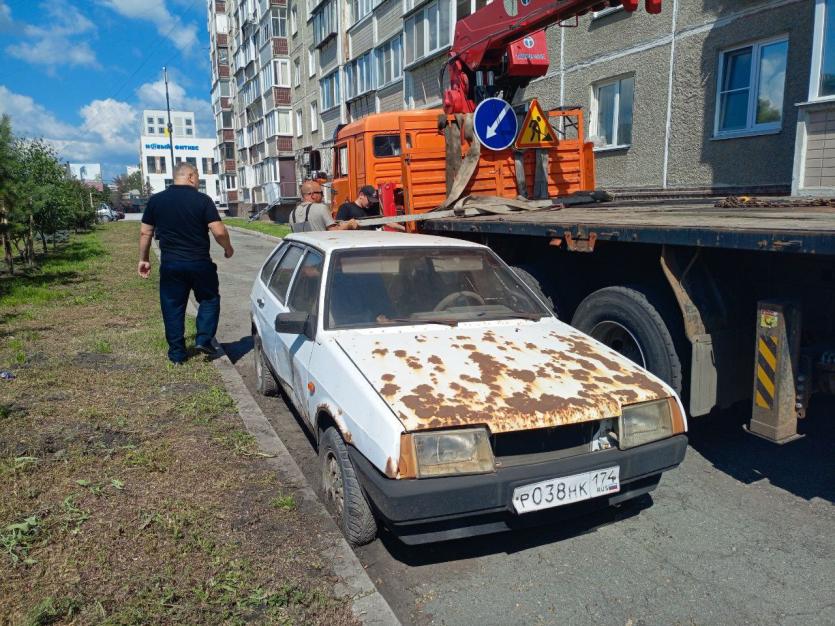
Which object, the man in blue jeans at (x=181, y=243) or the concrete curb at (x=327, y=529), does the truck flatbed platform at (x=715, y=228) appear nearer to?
the concrete curb at (x=327, y=529)

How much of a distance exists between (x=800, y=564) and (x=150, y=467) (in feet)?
11.6

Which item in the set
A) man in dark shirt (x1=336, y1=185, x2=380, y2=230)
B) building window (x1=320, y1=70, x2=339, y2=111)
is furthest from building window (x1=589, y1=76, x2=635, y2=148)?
building window (x1=320, y1=70, x2=339, y2=111)

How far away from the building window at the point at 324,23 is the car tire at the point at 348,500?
1137 inches

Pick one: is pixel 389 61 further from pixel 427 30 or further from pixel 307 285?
pixel 307 285

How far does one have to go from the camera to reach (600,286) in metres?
4.96

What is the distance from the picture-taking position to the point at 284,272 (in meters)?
5.02

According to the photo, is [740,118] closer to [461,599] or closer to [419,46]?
[461,599]

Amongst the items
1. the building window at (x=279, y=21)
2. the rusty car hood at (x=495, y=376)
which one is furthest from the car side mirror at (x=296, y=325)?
the building window at (x=279, y=21)

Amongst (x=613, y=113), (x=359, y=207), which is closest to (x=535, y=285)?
(x=359, y=207)

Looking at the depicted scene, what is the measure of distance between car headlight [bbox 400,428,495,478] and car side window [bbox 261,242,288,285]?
298 centimetres

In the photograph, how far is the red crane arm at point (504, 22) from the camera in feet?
22.5

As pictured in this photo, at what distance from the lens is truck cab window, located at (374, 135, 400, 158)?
35.7ft

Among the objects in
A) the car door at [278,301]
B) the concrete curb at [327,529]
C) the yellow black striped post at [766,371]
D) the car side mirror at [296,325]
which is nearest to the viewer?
the concrete curb at [327,529]

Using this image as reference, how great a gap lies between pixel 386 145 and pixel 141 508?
8539 millimetres
